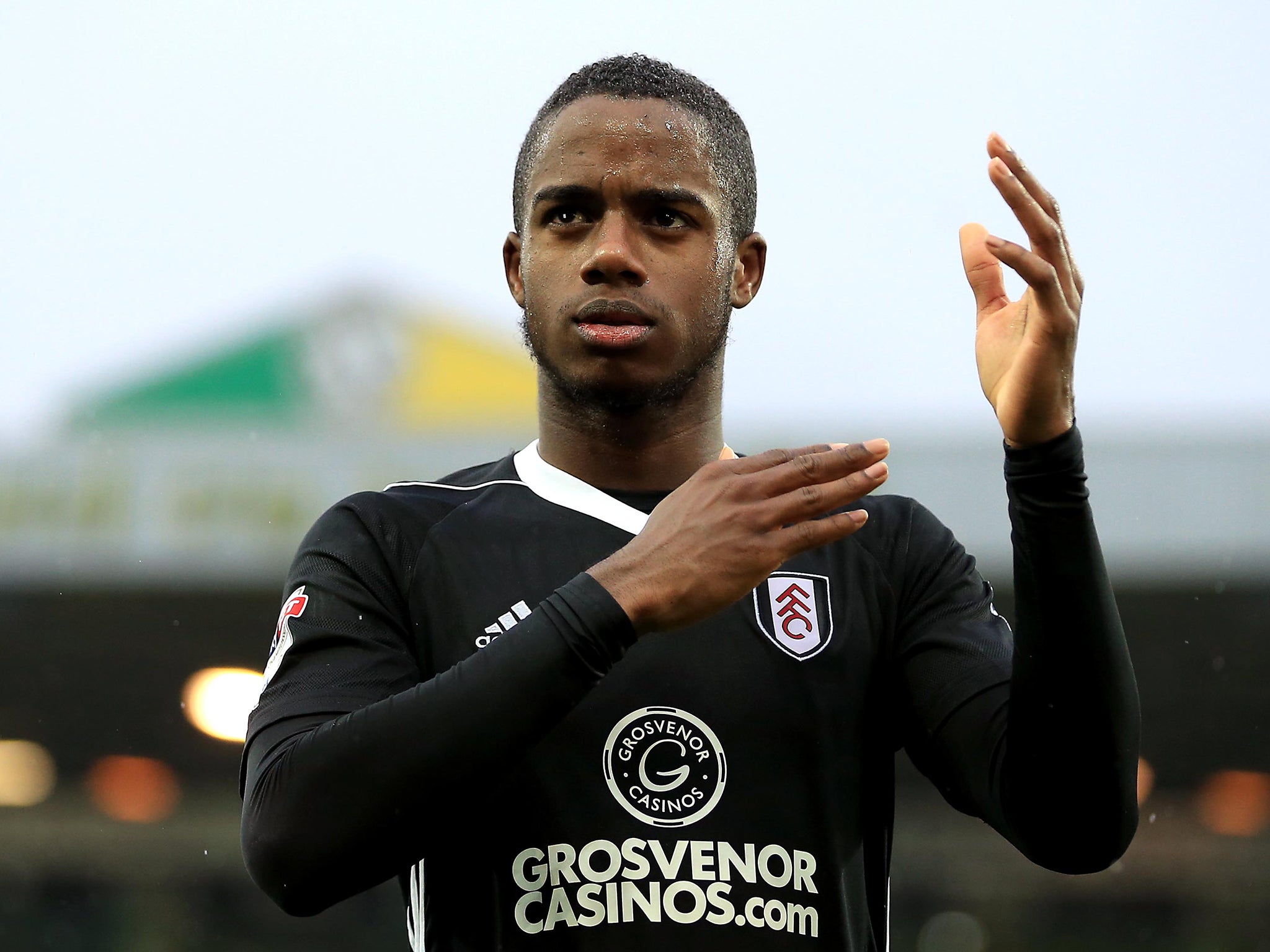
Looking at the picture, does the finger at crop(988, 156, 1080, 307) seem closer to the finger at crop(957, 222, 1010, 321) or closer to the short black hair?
the finger at crop(957, 222, 1010, 321)

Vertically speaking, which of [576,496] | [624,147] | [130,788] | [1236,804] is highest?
[130,788]

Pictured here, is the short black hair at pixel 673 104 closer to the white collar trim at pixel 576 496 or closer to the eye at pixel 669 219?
the eye at pixel 669 219

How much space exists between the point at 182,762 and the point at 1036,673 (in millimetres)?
19531

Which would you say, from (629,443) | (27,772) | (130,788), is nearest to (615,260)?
(629,443)

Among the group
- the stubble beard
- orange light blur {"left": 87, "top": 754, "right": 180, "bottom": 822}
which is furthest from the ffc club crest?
orange light blur {"left": 87, "top": 754, "right": 180, "bottom": 822}

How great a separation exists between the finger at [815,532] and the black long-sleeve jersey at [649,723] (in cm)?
25

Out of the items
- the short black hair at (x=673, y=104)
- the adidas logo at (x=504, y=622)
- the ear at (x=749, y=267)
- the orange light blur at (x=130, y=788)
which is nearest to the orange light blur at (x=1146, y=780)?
the orange light blur at (x=130, y=788)

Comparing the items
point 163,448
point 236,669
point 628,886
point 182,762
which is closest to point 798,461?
point 628,886

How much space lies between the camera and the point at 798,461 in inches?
91.5

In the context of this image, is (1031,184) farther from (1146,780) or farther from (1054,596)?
(1146,780)

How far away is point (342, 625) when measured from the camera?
254 centimetres

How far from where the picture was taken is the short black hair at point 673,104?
9.55 feet

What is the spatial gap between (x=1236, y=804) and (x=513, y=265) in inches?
768

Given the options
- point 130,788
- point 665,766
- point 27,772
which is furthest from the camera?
point 27,772
